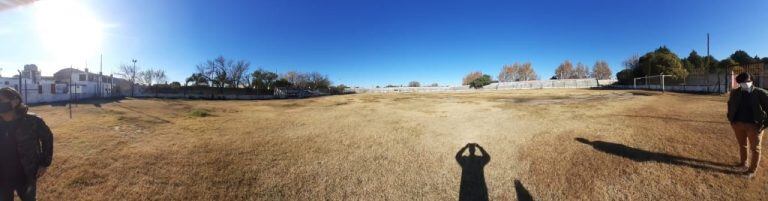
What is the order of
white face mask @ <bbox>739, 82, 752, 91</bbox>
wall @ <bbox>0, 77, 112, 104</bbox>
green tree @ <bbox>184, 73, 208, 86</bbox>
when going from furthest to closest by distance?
green tree @ <bbox>184, 73, 208, 86</bbox>
wall @ <bbox>0, 77, 112, 104</bbox>
white face mask @ <bbox>739, 82, 752, 91</bbox>

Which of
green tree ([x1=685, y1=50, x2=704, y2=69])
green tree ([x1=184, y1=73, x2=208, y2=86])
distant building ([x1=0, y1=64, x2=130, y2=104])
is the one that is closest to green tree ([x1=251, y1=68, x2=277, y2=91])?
green tree ([x1=184, y1=73, x2=208, y2=86])

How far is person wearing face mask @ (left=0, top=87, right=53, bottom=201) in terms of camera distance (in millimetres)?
3480

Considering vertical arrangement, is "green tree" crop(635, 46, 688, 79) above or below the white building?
above

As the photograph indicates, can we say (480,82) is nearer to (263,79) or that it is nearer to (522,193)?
(263,79)

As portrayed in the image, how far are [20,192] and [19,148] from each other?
0.54 metres

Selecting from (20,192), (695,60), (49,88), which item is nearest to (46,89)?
(49,88)

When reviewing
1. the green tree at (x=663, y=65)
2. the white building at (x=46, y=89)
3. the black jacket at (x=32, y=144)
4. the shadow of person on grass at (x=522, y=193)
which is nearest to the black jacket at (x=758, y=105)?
the shadow of person on grass at (x=522, y=193)

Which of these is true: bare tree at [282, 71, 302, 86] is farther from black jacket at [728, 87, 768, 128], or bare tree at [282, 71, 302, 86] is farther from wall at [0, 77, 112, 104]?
black jacket at [728, 87, 768, 128]

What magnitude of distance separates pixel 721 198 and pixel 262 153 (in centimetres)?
867

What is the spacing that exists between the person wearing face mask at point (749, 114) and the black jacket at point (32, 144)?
1014cm

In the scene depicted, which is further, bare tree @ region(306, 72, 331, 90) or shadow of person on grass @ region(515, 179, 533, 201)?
bare tree @ region(306, 72, 331, 90)

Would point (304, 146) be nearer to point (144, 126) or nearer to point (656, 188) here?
point (144, 126)

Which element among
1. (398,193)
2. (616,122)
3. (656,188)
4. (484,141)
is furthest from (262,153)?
(616,122)

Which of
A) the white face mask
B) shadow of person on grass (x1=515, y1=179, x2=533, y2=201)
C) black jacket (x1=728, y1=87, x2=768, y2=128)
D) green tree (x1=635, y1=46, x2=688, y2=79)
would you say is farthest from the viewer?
green tree (x1=635, y1=46, x2=688, y2=79)
